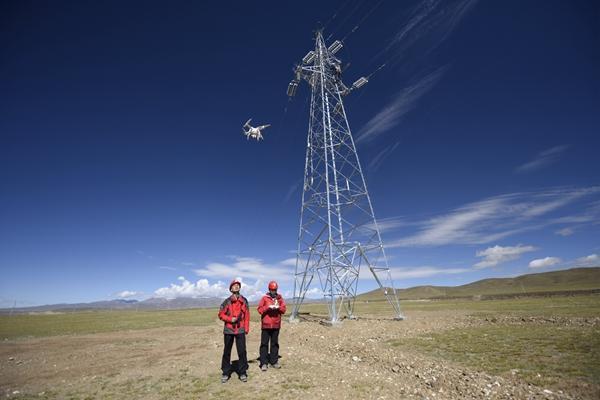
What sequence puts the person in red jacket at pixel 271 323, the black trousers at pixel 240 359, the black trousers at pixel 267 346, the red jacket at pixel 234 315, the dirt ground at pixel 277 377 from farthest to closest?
1. the person in red jacket at pixel 271 323
2. the black trousers at pixel 267 346
3. the red jacket at pixel 234 315
4. the black trousers at pixel 240 359
5. the dirt ground at pixel 277 377

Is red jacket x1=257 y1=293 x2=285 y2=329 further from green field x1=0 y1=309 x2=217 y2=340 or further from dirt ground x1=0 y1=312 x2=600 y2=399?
green field x1=0 y1=309 x2=217 y2=340

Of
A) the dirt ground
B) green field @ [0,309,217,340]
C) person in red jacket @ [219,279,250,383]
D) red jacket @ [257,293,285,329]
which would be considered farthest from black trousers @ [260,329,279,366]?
green field @ [0,309,217,340]

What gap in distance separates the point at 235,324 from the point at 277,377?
1.85 m

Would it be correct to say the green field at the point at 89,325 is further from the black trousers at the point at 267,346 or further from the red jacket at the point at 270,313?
the red jacket at the point at 270,313

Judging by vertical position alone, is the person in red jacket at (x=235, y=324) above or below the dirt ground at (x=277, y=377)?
above

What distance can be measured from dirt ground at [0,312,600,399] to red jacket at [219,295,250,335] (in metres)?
1.29

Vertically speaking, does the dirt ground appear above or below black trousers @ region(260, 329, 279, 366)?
below

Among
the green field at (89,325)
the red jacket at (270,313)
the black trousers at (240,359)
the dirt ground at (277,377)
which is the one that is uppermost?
Answer: the red jacket at (270,313)

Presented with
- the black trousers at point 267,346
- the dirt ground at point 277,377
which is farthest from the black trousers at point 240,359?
the black trousers at point 267,346

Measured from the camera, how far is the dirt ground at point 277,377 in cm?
737

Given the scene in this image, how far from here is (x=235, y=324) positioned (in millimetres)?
9344

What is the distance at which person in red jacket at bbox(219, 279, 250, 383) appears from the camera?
8930 mm

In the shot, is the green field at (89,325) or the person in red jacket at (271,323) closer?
the person in red jacket at (271,323)

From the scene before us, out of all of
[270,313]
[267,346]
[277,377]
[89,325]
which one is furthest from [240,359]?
[89,325]
